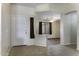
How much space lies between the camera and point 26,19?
23.7ft

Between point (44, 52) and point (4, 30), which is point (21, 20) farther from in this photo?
point (4, 30)

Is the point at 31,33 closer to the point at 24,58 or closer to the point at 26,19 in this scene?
the point at 26,19

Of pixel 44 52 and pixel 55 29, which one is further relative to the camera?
pixel 55 29

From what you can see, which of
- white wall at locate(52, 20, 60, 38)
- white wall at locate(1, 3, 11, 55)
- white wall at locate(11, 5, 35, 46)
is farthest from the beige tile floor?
white wall at locate(52, 20, 60, 38)

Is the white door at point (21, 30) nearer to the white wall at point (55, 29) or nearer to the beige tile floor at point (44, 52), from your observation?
the beige tile floor at point (44, 52)

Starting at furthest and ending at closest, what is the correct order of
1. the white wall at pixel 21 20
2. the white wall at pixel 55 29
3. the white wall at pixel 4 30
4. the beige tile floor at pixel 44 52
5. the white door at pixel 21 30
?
the white wall at pixel 55 29, the white door at pixel 21 30, the white wall at pixel 21 20, the beige tile floor at pixel 44 52, the white wall at pixel 4 30

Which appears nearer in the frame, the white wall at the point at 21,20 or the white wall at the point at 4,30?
the white wall at the point at 4,30

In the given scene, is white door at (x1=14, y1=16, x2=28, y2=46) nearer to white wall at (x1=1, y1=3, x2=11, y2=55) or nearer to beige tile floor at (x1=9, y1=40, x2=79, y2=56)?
beige tile floor at (x1=9, y1=40, x2=79, y2=56)

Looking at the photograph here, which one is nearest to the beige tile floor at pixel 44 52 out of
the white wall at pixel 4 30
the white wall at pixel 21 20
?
the white wall at pixel 4 30

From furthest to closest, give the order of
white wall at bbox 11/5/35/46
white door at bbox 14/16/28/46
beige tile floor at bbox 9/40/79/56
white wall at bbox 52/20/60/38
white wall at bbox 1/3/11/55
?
white wall at bbox 52/20/60/38 → white door at bbox 14/16/28/46 → white wall at bbox 11/5/35/46 → beige tile floor at bbox 9/40/79/56 → white wall at bbox 1/3/11/55

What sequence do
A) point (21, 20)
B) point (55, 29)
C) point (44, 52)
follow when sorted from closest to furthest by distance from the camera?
point (44, 52), point (21, 20), point (55, 29)

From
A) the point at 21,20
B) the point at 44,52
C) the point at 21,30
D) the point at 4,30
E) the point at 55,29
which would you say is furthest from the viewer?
the point at 55,29

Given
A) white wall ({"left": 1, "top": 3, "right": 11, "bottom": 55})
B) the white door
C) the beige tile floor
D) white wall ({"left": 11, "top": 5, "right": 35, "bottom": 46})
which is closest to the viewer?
white wall ({"left": 1, "top": 3, "right": 11, "bottom": 55})

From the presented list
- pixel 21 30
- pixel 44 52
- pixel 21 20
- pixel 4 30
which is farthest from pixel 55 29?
pixel 4 30
